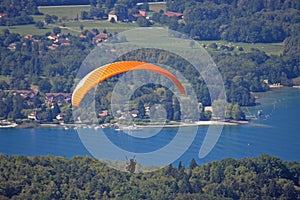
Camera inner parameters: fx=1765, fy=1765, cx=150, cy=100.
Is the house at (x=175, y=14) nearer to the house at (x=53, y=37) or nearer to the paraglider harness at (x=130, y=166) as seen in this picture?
the house at (x=53, y=37)

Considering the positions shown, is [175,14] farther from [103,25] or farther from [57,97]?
[57,97]

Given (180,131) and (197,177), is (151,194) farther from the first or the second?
(180,131)

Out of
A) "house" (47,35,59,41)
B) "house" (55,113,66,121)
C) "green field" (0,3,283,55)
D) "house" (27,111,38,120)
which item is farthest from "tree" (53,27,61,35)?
"house" (55,113,66,121)

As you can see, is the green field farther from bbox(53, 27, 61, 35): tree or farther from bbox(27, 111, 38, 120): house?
bbox(27, 111, 38, 120): house

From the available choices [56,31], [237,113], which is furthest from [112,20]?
[237,113]

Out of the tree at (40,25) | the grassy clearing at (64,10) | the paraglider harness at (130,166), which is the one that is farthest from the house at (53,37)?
the paraglider harness at (130,166)
